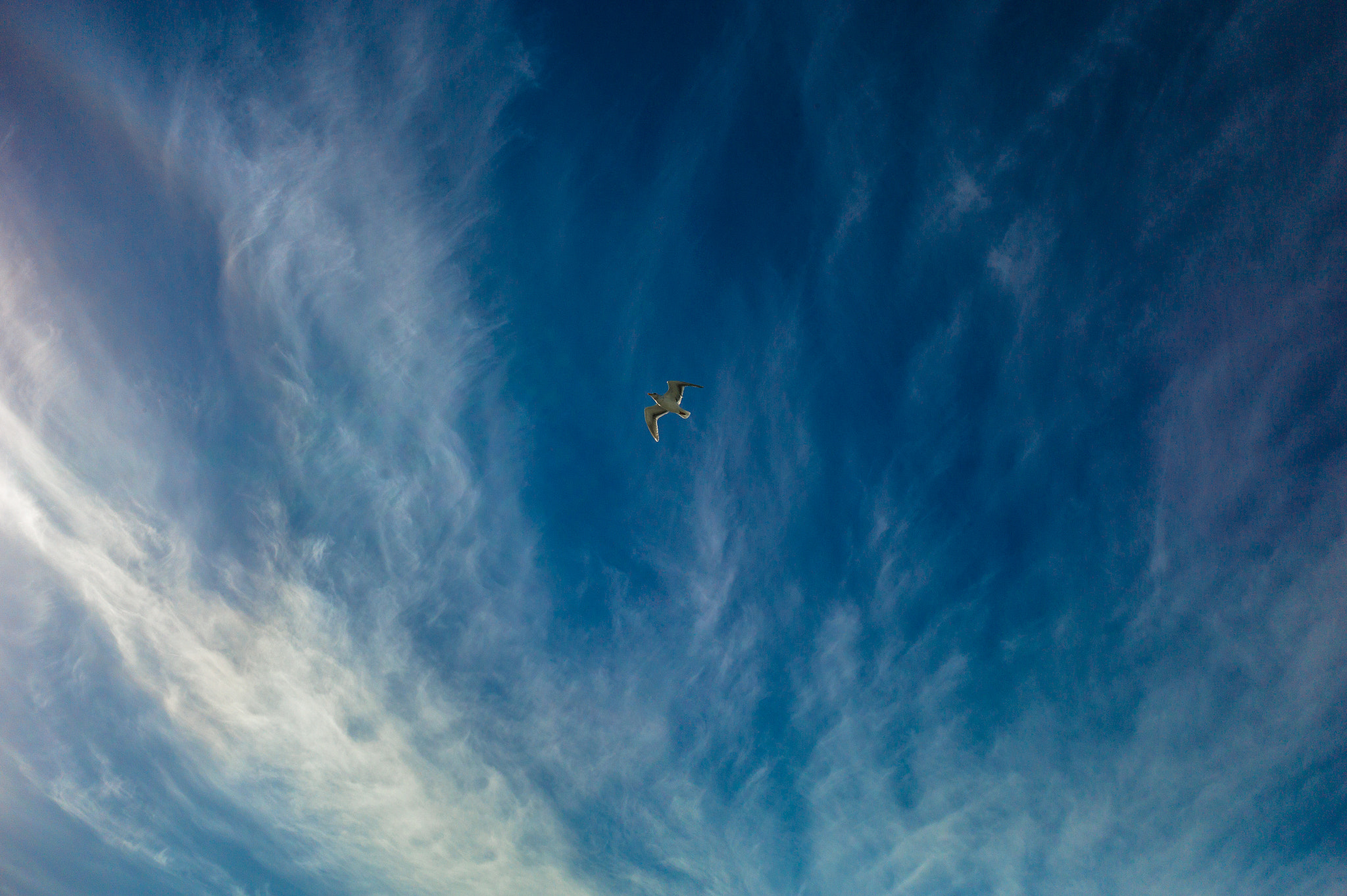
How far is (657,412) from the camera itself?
216ft
